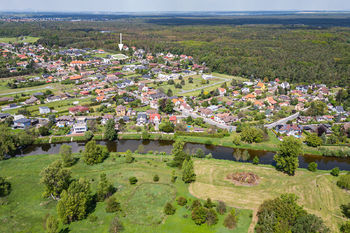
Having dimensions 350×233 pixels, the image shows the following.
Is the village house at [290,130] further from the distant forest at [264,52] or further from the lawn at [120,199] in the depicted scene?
Answer: the distant forest at [264,52]

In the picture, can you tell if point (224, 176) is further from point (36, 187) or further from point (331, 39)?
point (331, 39)

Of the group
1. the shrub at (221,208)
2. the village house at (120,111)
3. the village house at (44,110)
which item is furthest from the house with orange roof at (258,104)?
the village house at (44,110)

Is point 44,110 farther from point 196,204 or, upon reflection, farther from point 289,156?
point 289,156

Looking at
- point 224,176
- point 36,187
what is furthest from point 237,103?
point 36,187

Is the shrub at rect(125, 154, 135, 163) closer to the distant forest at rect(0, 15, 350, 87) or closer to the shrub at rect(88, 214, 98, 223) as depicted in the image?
the shrub at rect(88, 214, 98, 223)

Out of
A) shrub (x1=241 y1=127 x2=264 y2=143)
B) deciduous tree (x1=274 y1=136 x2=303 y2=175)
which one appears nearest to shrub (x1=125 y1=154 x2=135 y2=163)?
shrub (x1=241 y1=127 x2=264 y2=143)

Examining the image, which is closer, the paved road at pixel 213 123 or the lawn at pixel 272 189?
the lawn at pixel 272 189

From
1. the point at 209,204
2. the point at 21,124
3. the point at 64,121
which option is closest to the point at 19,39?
the point at 21,124
